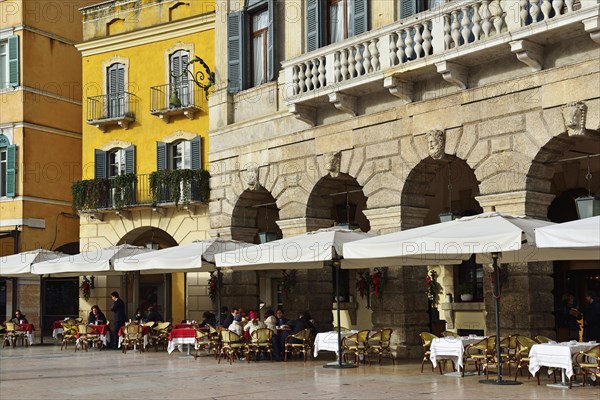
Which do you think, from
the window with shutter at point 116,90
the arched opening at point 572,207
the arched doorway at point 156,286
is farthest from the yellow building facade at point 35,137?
the arched opening at point 572,207

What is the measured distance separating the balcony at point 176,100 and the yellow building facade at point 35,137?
5426mm

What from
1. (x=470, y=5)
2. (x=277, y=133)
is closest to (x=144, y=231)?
(x=277, y=133)

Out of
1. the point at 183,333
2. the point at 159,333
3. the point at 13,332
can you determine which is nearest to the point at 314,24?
the point at 183,333

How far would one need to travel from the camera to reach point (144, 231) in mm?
28812

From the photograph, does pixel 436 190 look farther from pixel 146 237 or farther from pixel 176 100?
pixel 146 237

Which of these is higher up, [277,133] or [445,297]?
[277,133]

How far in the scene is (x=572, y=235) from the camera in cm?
1205

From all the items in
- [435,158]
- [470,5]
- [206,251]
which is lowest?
[206,251]

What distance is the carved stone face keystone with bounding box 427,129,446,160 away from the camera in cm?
1780

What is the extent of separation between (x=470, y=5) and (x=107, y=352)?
40.8 feet

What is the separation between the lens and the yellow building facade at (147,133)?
2647 cm

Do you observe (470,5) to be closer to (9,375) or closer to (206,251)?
(206,251)

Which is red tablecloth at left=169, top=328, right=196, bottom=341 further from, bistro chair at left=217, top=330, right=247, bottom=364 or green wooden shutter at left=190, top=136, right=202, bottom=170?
green wooden shutter at left=190, top=136, right=202, bottom=170

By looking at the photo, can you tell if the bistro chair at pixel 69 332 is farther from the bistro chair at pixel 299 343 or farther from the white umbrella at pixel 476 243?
the white umbrella at pixel 476 243
